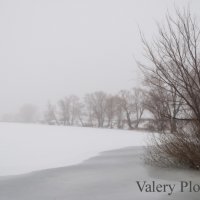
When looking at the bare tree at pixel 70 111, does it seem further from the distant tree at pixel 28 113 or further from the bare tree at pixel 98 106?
the distant tree at pixel 28 113

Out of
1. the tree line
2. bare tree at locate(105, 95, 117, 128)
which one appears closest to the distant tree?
the tree line

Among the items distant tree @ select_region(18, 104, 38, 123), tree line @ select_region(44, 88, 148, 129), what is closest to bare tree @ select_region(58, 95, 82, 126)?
tree line @ select_region(44, 88, 148, 129)

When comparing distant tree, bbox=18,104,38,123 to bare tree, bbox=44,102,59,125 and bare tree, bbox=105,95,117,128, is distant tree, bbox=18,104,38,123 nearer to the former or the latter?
bare tree, bbox=44,102,59,125

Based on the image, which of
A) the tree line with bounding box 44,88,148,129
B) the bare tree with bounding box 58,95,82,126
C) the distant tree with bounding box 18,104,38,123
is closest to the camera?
the tree line with bounding box 44,88,148,129

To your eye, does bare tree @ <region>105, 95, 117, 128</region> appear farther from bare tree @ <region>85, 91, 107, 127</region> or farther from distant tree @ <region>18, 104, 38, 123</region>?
distant tree @ <region>18, 104, 38, 123</region>

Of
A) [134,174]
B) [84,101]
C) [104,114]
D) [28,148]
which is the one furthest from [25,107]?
[134,174]

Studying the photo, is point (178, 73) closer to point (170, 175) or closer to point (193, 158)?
point (193, 158)

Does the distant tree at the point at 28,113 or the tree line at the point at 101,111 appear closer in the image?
the tree line at the point at 101,111

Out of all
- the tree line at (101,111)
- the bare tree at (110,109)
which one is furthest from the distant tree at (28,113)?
the bare tree at (110,109)

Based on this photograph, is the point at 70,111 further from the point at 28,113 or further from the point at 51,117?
the point at 28,113

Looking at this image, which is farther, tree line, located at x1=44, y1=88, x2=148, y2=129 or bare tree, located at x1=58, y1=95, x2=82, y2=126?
bare tree, located at x1=58, y1=95, x2=82, y2=126

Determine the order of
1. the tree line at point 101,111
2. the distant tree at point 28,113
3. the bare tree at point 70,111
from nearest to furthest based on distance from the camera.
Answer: the tree line at point 101,111 < the bare tree at point 70,111 < the distant tree at point 28,113

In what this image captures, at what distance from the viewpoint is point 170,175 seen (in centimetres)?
779

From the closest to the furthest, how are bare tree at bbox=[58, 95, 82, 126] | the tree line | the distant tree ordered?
1. the tree line
2. bare tree at bbox=[58, 95, 82, 126]
3. the distant tree
